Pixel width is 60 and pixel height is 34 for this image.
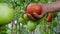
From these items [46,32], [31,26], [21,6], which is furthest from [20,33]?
[31,26]

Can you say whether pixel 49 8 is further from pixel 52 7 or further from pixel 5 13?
pixel 5 13

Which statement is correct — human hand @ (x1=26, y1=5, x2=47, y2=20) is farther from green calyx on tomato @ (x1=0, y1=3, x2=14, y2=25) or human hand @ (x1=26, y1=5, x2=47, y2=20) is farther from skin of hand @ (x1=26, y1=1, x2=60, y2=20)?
green calyx on tomato @ (x1=0, y1=3, x2=14, y2=25)

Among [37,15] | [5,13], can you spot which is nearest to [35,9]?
[37,15]

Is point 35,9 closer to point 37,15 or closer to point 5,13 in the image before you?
point 37,15

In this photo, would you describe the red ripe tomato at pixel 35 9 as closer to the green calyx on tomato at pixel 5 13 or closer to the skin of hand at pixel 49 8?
the skin of hand at pixel 49 8

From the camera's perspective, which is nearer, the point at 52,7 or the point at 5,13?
the point at 5,13

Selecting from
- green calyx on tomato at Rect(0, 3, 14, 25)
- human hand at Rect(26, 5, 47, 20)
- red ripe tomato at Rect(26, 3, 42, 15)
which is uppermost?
green calyx on tomato at Rect(0, 3, 14, 25)

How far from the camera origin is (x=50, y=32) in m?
2.17

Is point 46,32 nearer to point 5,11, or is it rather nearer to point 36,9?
point 36,9

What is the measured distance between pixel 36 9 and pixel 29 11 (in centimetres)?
4

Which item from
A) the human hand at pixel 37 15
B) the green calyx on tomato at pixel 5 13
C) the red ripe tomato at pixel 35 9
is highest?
the green calyx on tomato at pixel 5 13

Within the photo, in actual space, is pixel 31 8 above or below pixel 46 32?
above

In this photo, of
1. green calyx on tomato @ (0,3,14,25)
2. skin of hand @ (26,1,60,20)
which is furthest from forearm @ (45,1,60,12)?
green calyx on tomato @ (0,3,14,25)

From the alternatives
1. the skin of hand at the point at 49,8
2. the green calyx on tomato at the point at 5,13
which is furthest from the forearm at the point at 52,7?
the green calyx on tomato at the point at 5,13
